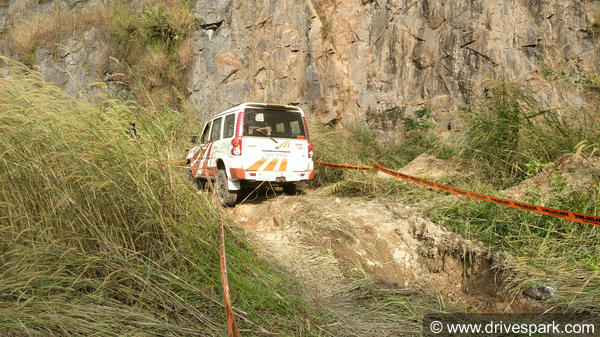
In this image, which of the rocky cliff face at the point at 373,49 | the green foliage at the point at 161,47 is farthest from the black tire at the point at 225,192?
the green foliage at the point at 161,47

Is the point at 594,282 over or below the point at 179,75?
below

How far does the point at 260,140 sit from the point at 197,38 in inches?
359

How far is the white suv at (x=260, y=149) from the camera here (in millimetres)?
5461

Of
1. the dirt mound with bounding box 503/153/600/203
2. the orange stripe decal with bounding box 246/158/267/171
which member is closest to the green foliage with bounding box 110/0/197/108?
the orange stripe decal with bounding box 246/158/267/171

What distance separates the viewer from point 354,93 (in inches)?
462

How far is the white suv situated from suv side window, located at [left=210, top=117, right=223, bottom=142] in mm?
254

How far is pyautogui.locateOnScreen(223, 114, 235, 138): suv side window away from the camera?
5.82m

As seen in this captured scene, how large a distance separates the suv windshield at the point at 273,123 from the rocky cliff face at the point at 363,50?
5.09 meters

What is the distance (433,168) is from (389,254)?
8.74 ft

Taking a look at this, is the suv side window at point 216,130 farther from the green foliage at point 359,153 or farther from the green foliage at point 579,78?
the green foliage at point 579,78

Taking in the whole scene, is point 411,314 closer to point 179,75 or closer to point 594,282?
point 594,282

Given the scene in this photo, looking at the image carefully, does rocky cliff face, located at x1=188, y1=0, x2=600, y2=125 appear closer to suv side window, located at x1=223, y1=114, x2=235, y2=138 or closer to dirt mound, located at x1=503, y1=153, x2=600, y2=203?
suv side window, located at x1=223, y1=114, x2=235, y2=138

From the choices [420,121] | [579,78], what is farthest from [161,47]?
[579,78]

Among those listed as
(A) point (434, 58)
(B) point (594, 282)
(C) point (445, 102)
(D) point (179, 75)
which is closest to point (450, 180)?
(B) point (594, 282)
